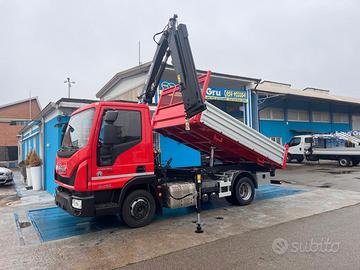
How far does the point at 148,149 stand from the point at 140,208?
4.15ft

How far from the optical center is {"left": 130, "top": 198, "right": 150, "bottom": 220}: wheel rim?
20.1 feet

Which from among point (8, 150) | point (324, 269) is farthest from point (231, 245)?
point (8, 150)

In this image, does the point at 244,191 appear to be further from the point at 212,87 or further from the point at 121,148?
the point at 212,87

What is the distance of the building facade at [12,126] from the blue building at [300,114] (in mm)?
24553

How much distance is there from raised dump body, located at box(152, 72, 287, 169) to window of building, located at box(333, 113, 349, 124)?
2847 cm

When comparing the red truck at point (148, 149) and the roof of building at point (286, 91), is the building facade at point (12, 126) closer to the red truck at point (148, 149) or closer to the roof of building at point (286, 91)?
the roof of building at point (286, 91)

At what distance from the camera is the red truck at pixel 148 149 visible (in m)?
5.68

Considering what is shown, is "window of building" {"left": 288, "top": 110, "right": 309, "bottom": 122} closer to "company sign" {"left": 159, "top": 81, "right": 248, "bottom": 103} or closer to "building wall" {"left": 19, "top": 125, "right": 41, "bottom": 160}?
"company sign" {"left": 159, "top": 81, "right": 248, "bottom": 103}

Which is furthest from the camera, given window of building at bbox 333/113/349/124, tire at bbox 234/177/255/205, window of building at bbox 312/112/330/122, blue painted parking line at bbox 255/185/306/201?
window of building at bbox 333/113/349/124

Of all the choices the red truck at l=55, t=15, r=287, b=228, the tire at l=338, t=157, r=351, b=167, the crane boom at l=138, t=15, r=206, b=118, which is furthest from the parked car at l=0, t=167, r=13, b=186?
the tire at l=338, t=157, r=351, b=167

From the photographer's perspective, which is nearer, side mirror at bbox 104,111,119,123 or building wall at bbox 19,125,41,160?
side mirror at bbox 104,111,119,123

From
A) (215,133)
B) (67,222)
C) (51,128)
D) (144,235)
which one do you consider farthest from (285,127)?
(144,235)

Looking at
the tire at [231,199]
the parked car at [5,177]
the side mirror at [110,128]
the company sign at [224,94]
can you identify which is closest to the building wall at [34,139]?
the parked car at [5,177]

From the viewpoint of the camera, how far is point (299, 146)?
23797 mm
